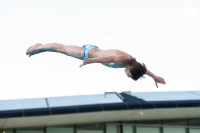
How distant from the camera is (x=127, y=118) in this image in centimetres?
1778

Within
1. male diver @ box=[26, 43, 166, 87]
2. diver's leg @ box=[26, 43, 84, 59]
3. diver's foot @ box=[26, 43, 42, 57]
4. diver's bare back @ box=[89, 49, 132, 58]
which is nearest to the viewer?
male diver @ box=[26, 43, 166, 87]

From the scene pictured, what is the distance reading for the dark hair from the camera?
37.8 feet

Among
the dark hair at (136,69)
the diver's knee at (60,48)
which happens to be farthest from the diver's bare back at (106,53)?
the diver's knee at (60,48)

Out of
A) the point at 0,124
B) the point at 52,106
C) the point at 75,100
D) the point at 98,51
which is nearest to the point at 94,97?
the point at 75,100

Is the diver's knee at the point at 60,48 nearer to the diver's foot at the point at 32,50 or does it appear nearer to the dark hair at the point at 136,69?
the diver's foot at the point at 32,50

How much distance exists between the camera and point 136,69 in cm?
1152

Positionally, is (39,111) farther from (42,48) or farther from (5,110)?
(42,48)

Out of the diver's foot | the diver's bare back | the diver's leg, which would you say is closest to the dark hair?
the diver's bare back

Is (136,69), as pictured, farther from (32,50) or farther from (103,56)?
(32,50)

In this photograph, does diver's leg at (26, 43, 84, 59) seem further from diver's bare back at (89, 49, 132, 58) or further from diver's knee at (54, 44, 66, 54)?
diver's bare back at (89, 49, 132, 58)

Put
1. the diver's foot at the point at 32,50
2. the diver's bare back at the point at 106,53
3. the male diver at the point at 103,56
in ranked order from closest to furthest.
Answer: the male diver at the point at 103,56 → the diver's bare back at the point at 106,53 → the diver's foot at the point at 32,50

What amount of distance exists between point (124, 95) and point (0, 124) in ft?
17.1

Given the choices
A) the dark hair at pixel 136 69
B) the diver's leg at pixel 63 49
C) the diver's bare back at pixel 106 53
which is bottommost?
the dark hair at pixel 136 69

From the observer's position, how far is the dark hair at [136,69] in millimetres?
11516
